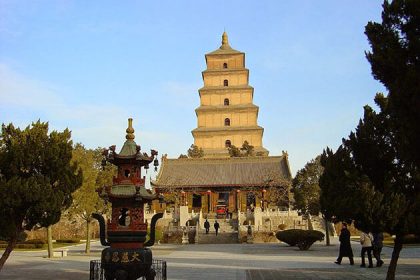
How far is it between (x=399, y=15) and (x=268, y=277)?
924cm

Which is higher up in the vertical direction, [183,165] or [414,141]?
[183,165]

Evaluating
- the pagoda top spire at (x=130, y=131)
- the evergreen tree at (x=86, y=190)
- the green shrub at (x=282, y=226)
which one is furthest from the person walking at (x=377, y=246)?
the green shrub at (x=282, y=226)

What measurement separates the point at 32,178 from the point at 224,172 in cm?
4157

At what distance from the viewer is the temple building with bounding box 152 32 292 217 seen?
167ft

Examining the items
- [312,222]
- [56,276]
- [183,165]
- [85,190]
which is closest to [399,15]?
[56,276]

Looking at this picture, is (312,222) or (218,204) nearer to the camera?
(312,222)

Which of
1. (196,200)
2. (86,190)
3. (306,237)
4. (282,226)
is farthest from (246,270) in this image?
(196,200)

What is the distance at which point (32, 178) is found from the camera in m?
12.5

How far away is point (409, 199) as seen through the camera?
11.8 metres

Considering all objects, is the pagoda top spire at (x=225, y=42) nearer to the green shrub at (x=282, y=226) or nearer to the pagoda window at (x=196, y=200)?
the pagoda window at (x=196, y=200)

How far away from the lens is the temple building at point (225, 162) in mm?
50750

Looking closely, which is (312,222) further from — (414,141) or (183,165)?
(414,141)

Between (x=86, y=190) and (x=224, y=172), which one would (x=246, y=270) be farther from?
(x=224, y=172)

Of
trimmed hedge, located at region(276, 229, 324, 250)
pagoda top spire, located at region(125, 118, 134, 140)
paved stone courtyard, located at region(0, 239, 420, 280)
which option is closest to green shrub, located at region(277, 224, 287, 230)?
trimmed hedge, located at region(276, 229, 324, 250)
